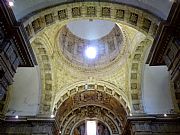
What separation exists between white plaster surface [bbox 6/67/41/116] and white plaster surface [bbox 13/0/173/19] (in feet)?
24.7

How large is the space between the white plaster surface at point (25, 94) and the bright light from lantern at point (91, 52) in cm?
479

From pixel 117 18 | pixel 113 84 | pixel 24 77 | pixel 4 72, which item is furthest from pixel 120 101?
pixel 4 72

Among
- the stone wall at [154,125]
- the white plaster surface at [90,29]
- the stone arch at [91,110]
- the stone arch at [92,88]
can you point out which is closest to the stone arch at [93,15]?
the stone wall at [154,125]

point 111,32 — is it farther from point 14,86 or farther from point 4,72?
point 4,72

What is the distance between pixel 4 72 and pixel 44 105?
29.5 feet

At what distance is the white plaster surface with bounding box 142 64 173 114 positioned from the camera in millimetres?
16844

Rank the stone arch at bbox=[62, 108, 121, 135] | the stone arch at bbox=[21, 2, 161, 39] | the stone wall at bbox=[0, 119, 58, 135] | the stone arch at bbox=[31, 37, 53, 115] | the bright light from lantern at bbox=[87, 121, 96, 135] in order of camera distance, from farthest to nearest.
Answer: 1. the bright light from lantern at bbox=[87, 121, 96, 135]
2. the stone arch at bbox=[62, 108, 121, 135]
3. the stone arch at bbox=[31, 37, 53, 115]
4. the stone wall at bbox=[0, 119, 58, 135]
5. the stone arch at bbox=[21, 2, 161, 39]

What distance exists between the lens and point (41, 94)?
56.7 ft

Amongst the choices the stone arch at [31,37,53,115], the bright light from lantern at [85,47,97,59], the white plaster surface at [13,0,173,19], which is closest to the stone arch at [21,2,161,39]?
the white plaster surface at [13,0,173,19]

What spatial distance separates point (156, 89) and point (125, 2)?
836cm

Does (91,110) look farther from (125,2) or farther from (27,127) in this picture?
(125,2)

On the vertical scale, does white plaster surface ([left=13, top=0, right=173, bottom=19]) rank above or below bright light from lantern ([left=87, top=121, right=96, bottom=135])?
above

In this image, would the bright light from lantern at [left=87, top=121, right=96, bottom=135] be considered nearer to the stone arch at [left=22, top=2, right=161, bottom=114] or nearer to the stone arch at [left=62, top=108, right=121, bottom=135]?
the stone arch at [left=62, top=108, right=121, bottom=135]

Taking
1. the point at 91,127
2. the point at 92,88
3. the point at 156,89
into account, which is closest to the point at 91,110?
the point at 91,127
